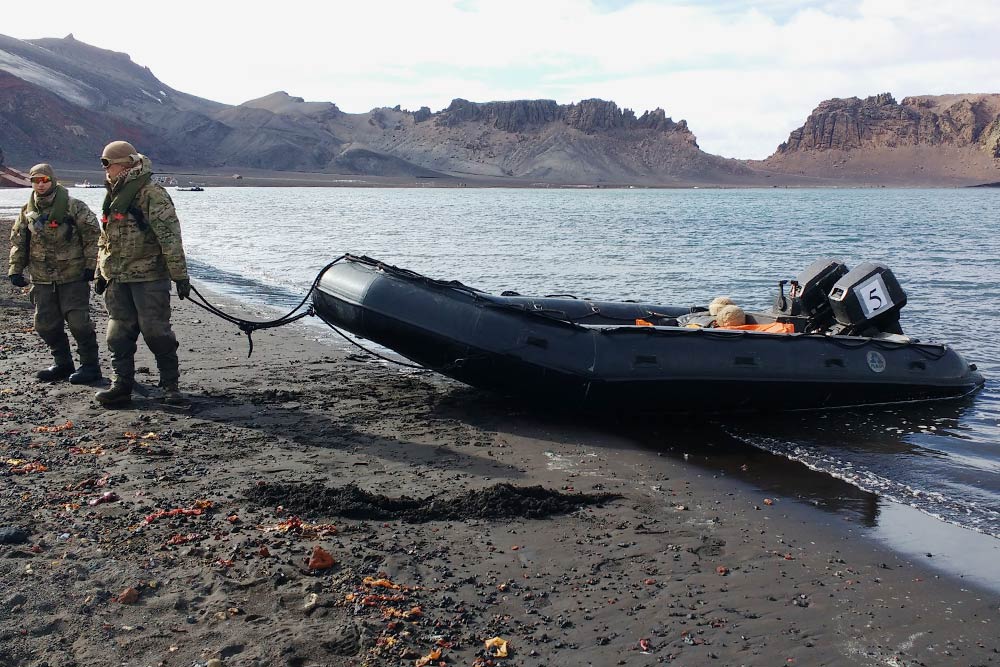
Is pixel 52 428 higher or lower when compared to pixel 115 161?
lower

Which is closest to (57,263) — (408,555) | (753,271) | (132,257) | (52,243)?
(52,243)

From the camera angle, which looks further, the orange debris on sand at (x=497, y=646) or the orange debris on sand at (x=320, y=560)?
the orange debris on sand at (x=320, y=560)

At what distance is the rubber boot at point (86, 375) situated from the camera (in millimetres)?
6621

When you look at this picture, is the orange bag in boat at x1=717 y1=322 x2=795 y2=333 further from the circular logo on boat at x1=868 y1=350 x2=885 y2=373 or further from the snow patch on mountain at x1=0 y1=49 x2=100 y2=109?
the snow patch on mountain at x1=0 y1=49 x2=100 y2=109

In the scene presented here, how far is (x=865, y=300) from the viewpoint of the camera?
27.0 ft

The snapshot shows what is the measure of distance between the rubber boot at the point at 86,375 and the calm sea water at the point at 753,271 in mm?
5178

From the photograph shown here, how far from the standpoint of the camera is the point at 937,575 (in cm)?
434

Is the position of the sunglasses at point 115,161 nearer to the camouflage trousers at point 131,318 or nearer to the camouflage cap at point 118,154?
the camouflage cap at point 118,154

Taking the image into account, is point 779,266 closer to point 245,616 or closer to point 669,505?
point 669,505

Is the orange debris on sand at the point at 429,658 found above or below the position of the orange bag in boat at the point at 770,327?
below

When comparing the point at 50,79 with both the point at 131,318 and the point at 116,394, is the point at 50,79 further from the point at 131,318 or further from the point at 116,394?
the point at 116,394

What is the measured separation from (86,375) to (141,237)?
138 cm

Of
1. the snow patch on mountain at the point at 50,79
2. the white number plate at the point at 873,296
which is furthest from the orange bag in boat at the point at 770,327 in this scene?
the snow patch on mountain at the point at 50,79

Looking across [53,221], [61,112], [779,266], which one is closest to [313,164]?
[61,112]
